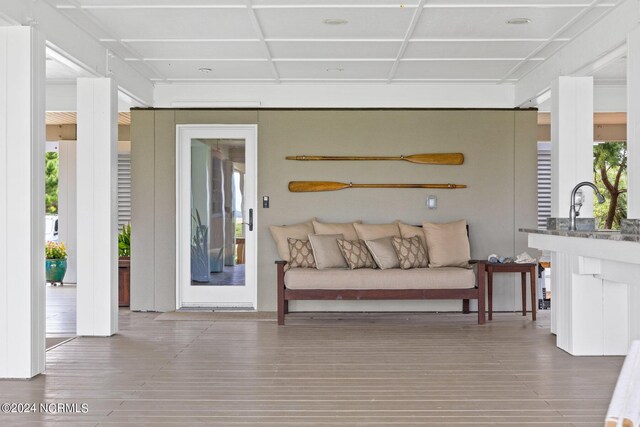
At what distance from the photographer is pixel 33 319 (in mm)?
4805

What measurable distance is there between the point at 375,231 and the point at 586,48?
119 inches

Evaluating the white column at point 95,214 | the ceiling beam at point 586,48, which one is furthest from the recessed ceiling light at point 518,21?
the white column at point 95,214

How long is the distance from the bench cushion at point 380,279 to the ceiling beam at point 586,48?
2.05 metres

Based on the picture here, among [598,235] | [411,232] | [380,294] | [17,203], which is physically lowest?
[380,294]

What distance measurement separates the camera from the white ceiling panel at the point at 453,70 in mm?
7199

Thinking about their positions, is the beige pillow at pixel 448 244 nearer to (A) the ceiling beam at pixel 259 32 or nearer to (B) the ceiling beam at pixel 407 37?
(B) the ceiling beam at pixel 407 37

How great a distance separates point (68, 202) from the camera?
1197cm

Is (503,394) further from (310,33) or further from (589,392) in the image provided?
(310,33)

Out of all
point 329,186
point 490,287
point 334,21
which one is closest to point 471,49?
point 334,21

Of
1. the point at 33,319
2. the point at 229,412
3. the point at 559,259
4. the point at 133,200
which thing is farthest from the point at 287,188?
the point at 229,412

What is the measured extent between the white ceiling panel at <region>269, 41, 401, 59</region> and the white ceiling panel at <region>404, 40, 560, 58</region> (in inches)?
8.1

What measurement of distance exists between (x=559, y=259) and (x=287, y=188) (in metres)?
3.24

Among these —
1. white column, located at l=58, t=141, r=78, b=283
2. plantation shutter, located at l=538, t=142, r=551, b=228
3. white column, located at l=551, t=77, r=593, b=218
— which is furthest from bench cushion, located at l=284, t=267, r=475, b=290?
white column, located at l=58, t=141, r=78, b=283

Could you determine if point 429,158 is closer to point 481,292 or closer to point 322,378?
point 481,292
